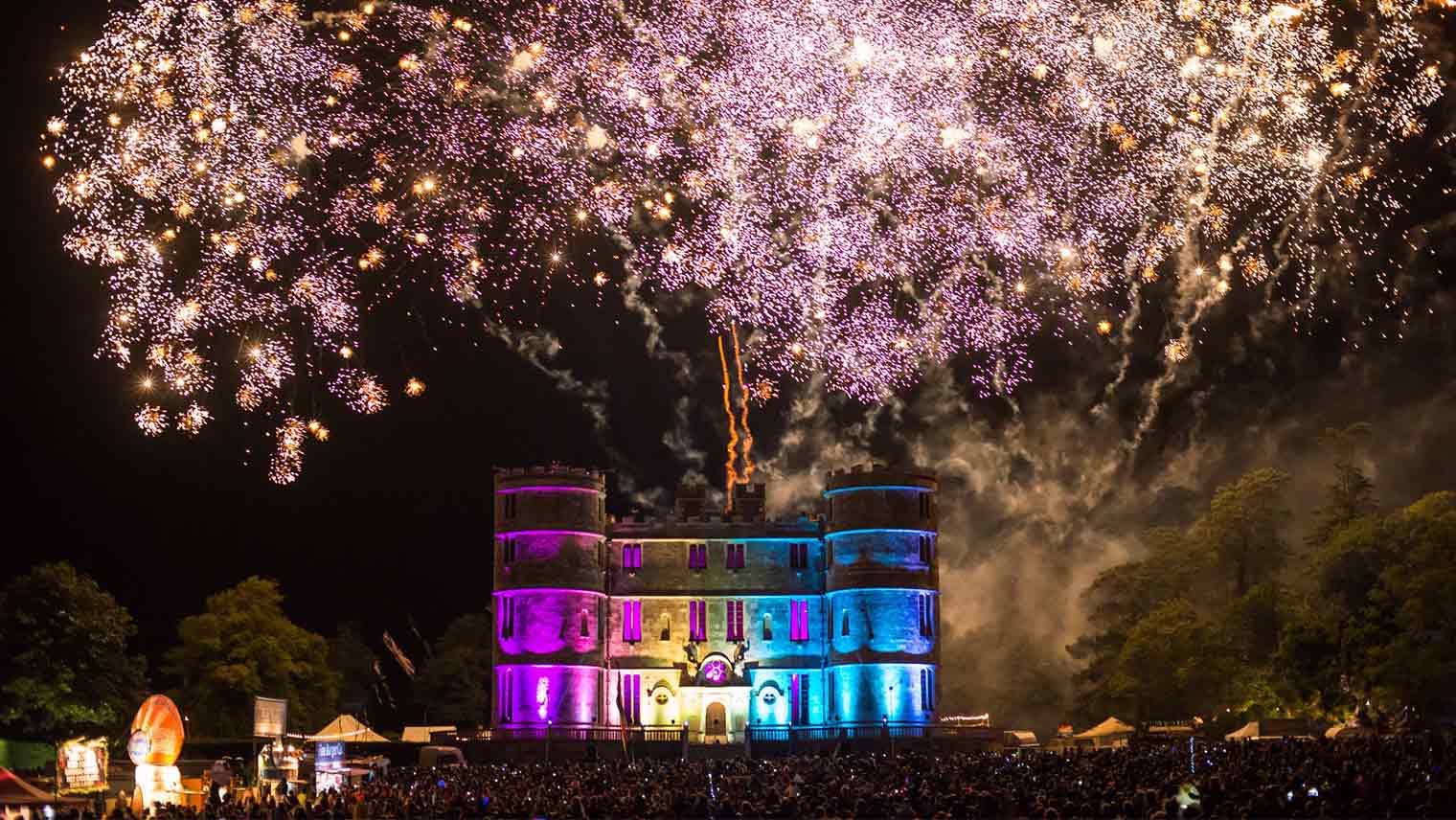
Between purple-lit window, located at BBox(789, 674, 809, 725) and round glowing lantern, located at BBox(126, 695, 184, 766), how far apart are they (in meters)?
49.4

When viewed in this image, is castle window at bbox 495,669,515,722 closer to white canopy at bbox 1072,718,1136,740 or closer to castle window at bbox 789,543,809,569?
castle window at bbox 789,543,809,569

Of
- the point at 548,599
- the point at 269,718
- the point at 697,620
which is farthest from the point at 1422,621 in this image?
the point at 548,599

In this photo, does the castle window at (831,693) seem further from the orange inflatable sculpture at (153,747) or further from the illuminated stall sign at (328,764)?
the orange inflatable sculpture at (153,747)

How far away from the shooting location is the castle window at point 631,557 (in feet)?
311

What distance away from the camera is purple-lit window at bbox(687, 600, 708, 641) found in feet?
309

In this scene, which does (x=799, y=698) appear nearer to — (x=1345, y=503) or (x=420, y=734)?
(x=420, y=734)

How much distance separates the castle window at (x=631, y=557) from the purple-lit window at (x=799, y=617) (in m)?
8.49

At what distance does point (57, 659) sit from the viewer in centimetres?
7600

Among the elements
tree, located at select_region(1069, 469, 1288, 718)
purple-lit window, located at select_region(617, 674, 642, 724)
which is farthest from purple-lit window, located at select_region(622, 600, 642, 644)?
tree, located at select_region(1069, 469, 1288, 718)

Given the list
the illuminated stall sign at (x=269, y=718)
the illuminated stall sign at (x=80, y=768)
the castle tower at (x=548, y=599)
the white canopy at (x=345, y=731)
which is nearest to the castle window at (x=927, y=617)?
the castle tower at (x=548, y=599)

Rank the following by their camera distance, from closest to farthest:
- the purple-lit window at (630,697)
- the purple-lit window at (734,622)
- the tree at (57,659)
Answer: the tree at (57,659) < the purple-lit window at (630,697) < the purple-lit window at (734,622)

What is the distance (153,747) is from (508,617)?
43.2m

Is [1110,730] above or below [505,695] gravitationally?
below

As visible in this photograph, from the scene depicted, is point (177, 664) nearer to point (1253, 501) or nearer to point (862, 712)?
point (862, 712)
